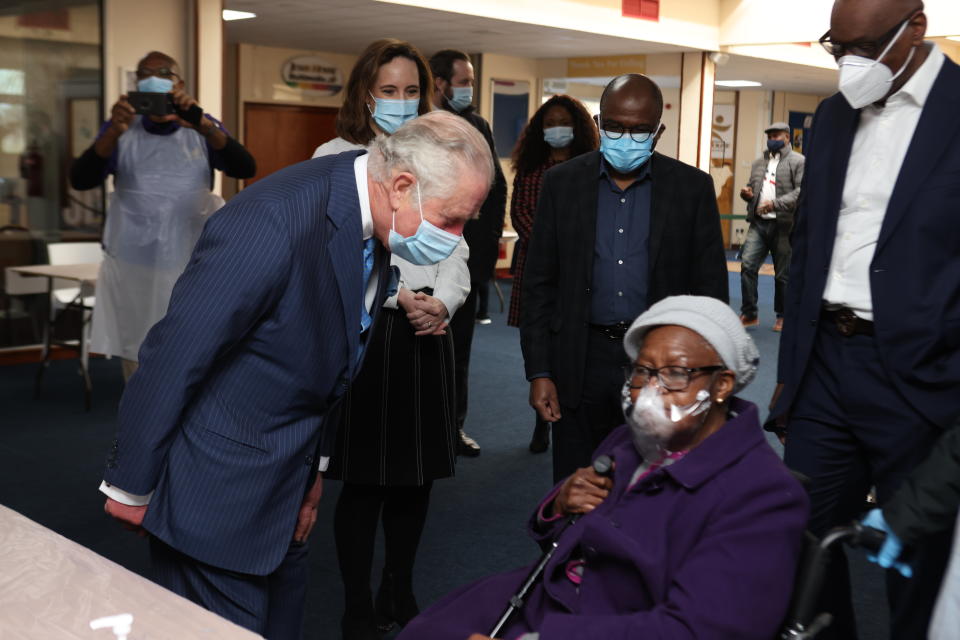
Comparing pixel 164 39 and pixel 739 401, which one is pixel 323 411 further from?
pixel 164 39

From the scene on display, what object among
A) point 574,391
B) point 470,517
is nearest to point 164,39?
point 470,517

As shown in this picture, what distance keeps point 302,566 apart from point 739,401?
973mm

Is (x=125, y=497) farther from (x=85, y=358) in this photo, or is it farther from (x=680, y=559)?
(x=85, y=358)

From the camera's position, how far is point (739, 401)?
6.73ft

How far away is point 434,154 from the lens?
5.90 ft

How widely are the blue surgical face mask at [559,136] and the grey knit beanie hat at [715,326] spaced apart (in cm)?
316

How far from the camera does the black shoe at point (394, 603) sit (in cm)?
299

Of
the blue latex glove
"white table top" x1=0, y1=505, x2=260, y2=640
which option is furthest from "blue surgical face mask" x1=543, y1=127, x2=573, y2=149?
"white table top" x1=0, y1=505, x2=260, y2=640

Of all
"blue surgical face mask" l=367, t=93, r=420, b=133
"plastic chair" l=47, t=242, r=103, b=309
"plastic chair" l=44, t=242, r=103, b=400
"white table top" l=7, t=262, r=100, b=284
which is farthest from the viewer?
"plastic chair" l=47, t=242, r=103, b=309

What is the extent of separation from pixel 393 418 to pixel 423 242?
1.03 meters

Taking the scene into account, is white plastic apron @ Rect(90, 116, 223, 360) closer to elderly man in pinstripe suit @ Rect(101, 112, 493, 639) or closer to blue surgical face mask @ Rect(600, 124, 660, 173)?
blue surgical face mask @ Rect(600, 124, 660, 173)

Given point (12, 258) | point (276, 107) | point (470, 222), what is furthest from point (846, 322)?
point (276, 107)

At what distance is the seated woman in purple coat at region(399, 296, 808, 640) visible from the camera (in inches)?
67.3

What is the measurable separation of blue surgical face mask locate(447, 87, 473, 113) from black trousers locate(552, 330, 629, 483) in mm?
2017
